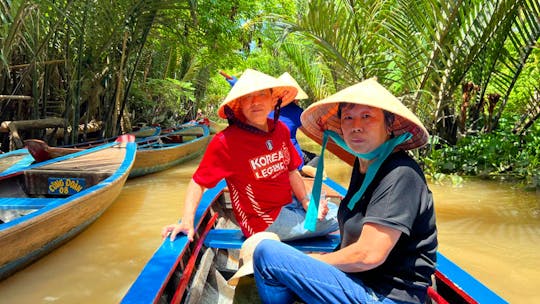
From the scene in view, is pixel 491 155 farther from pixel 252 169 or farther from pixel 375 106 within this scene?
pixel 375 106

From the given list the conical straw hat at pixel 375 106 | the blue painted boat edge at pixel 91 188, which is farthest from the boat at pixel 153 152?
the conical straw hat at pixel 375 106


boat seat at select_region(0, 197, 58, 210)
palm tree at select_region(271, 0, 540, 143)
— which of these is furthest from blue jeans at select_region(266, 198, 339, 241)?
palm tree at select_region(271, 0, 540, 143)

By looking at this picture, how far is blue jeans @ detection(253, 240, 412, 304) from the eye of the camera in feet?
4.29

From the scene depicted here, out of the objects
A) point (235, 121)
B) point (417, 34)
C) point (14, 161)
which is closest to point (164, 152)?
point (14, 161)

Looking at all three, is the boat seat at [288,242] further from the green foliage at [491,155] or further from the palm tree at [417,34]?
the green foliage at [491,155]

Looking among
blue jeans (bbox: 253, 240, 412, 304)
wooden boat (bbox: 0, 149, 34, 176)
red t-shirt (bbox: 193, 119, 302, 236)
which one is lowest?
wooden boat (bbox: 0, 149, 34, 176)

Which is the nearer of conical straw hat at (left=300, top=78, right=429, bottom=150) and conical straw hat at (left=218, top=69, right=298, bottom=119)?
conical straw hat at (left=300, top=78, right=429, bottom=150)

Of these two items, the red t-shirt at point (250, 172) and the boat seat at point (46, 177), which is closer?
the red t-shirt at point (250, 172)

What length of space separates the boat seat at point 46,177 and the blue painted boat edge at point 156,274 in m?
2.70

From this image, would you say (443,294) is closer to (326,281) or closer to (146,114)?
(326,281)

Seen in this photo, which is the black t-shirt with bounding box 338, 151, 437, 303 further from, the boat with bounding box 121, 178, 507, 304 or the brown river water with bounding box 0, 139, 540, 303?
the brown river water with bounding box 0, 139, 540, 303

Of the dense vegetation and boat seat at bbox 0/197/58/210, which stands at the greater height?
the dense vegetation

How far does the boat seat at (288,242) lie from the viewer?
2.16 m

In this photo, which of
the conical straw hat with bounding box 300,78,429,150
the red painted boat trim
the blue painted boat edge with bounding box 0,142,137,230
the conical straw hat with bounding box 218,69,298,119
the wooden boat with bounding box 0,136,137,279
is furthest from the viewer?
the wooden boat with bounding box 0,136,137,279
